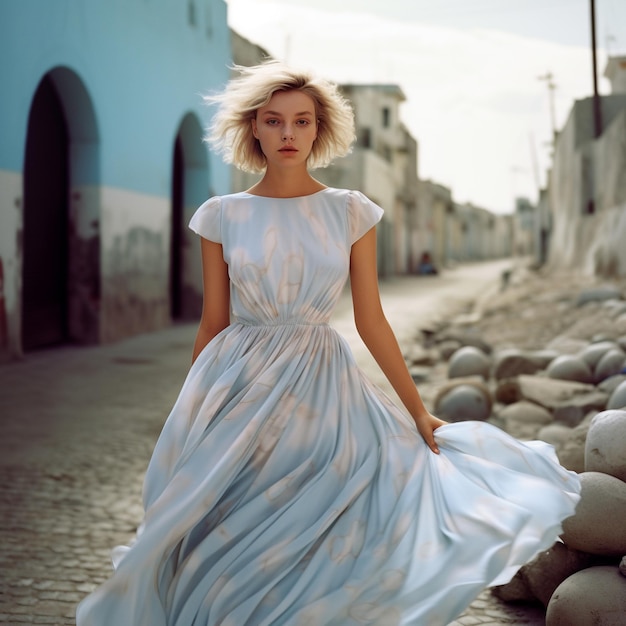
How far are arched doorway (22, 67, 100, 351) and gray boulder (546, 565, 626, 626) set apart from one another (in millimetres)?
7126

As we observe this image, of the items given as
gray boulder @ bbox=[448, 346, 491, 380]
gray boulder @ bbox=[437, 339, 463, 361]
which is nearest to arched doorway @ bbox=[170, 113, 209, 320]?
gray boulder @ bbox=[437, 339, 463, 361]

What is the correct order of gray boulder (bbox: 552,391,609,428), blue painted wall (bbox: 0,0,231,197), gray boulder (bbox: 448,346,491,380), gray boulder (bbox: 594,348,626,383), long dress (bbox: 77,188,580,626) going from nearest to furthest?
long dress (bbox: 77,188,580,626), gray boulder (bbox: 552,391,609,428), gray boulder (bbox: 594,348,626,383), gray boulder (bbox: 448,346,491,380), blue painted wall (bbox: 0,0,231,197)

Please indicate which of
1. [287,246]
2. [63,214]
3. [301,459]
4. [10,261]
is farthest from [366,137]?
[301,459]

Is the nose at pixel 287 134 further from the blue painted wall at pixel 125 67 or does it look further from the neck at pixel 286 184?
the blue painted wall at pixel 125 67

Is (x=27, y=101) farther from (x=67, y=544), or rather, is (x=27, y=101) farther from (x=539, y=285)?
(x=539, y=285)

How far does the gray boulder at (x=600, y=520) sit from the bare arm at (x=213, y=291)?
116 centimetres

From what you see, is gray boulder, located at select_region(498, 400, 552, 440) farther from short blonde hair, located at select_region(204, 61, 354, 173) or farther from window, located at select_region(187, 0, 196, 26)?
window, located at select_region(187, 0, 196, 26)

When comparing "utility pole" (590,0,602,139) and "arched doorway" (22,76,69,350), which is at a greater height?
"utility pole" (590,0,602,139)

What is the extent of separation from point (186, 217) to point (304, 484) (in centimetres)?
1094

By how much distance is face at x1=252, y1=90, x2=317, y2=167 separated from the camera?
2178 mm

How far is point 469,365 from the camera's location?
7109mm

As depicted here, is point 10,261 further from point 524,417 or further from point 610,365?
point 610,365

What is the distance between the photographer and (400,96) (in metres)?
40.1

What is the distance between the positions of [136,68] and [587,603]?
29.8 feet
